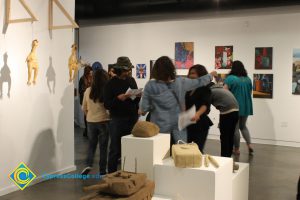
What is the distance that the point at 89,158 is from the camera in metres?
4.98

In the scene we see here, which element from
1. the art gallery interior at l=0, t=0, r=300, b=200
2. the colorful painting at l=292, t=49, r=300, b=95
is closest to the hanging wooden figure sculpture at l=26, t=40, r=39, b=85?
the art gallery interior at l=0, t=0, r=300, b=200

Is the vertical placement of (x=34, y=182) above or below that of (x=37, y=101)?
below

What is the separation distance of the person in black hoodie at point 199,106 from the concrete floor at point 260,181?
898mm

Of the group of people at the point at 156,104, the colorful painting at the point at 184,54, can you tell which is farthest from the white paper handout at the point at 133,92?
the colorful painting at the point at 184,54

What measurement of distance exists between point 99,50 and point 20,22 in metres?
5.09

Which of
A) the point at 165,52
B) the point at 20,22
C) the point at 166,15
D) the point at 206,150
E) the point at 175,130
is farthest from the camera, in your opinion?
the point at 166,15

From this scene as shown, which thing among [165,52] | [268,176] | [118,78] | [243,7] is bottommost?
[268,176]

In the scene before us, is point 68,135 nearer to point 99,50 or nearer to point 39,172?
point 39,172

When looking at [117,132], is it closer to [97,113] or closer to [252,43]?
[97,113]

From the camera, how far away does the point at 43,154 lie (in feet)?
15.8

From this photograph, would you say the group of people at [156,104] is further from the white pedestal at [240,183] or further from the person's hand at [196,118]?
the white pedestal at [240,183]

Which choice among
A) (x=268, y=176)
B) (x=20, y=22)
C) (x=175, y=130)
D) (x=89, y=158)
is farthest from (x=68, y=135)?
(x=268, y=176)

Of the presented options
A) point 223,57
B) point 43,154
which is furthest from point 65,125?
point 223,57

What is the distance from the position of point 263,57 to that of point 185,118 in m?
4.40
